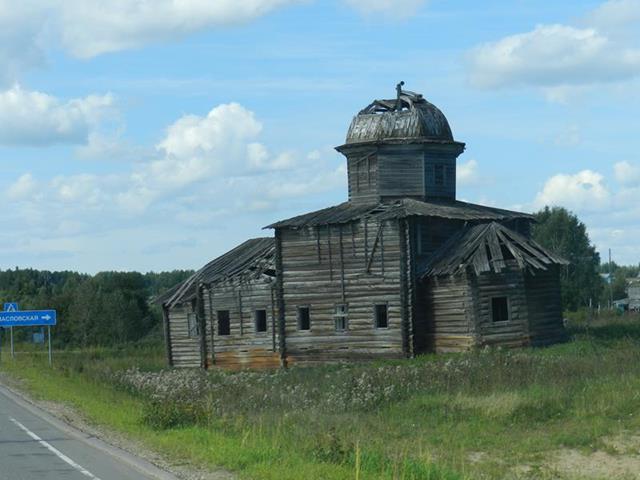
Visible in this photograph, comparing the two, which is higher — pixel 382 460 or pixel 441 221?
pixel 441 221

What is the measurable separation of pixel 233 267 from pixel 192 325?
150 inches

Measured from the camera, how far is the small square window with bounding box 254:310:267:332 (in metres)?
48.6

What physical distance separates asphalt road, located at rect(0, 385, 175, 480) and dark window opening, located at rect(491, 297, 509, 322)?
22.5m

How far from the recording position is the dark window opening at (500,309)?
4241 cm

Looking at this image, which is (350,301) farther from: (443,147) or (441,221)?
(443,147)

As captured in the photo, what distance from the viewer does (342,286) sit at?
149ft

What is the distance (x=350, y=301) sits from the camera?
149 feet

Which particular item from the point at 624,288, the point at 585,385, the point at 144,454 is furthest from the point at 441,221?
the point at 624,288

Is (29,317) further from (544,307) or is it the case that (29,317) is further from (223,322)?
(544,307)

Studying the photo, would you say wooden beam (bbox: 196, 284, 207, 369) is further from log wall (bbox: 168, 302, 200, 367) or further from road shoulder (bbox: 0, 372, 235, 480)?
road shoulder (bbox: 0, 372, 235, 480)

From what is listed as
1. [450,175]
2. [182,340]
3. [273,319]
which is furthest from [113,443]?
[182,340]

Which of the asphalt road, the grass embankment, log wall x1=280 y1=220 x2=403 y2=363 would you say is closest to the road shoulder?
the asphalt road

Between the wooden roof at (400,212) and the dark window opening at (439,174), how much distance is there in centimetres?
85

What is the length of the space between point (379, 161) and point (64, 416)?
2608 cm
